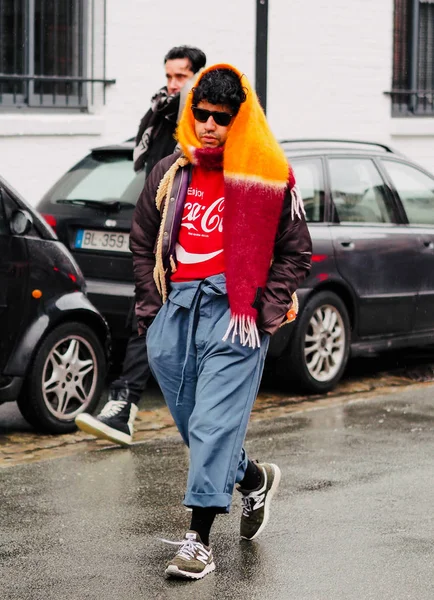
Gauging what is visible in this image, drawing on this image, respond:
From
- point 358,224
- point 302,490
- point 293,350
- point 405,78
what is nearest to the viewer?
point 302,490

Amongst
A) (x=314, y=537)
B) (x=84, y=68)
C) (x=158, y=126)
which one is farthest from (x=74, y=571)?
(x=84, y=68)

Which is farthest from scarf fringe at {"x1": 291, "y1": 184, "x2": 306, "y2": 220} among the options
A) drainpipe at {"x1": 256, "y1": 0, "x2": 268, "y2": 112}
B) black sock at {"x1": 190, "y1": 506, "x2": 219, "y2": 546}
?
drainpipe at {"x1": 256, "y1": 0, "x2": 268, "y2": 112}

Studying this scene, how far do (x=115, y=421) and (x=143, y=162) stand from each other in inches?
63.7

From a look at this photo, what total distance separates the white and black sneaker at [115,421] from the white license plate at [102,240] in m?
1.47

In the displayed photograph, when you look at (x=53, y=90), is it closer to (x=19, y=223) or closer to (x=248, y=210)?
(x=19, y=223)

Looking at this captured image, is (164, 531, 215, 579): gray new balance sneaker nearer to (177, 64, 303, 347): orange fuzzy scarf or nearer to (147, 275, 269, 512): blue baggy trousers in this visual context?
(147, 275, 269, 512): blue baggy trousers

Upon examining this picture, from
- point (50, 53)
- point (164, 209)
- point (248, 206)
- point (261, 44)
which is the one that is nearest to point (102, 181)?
point (261, 44)

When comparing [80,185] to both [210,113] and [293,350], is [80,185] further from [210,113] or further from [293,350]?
[210,113]

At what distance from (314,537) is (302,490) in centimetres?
84

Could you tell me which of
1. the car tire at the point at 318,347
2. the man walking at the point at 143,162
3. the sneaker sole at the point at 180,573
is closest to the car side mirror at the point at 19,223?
the man walking at the point at 143,162

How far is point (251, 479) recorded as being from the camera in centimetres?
577

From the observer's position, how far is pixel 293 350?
29.7 feet

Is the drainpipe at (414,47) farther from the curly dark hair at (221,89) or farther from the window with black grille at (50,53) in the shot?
the curly dark hair at (221,89)

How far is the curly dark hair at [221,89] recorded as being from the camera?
527 centimetres
